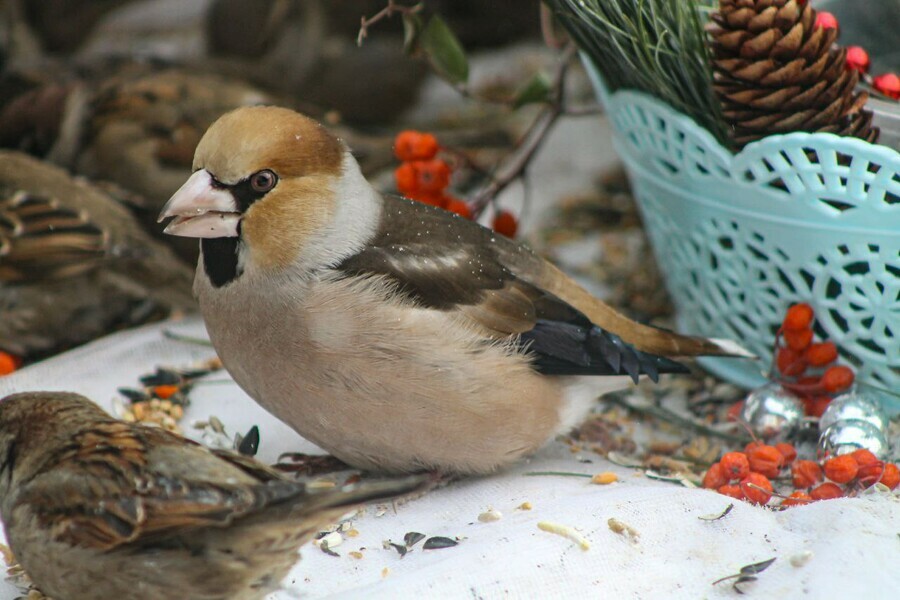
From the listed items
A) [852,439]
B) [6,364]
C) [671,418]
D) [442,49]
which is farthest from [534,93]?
[6,364]

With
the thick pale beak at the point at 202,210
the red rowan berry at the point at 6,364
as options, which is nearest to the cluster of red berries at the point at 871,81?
the thick pale beak at the point at 202,210

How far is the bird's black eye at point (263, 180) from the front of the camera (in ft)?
5.35

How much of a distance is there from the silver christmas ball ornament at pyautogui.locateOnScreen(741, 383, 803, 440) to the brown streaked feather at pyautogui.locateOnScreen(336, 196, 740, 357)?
0.12 metres

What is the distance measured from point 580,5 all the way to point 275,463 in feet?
3.34

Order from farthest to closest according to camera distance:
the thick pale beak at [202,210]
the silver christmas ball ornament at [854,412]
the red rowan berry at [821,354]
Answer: the red rowan berry at [821,354]
the silver christmas ball ornament at [854,412]
the thick pale beak at [202,210]

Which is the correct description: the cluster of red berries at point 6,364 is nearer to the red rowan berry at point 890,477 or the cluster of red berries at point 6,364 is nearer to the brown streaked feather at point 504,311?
the brown streaked feather at point 504,311

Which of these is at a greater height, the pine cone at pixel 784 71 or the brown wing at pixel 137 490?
the pine cone at pixel 784 71

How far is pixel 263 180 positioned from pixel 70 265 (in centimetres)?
97

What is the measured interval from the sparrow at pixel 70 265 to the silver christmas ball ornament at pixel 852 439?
1.52 metres

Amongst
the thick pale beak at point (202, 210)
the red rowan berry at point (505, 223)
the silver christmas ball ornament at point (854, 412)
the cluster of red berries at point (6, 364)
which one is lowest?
the cluster of red berries at point (6, 364)

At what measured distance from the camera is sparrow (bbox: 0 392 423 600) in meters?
1.29

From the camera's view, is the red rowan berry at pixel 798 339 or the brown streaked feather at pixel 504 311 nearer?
the brown streaked feather at pixel 504 311

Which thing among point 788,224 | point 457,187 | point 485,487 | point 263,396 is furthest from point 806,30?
point 457,187

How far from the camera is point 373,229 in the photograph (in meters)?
1.75
